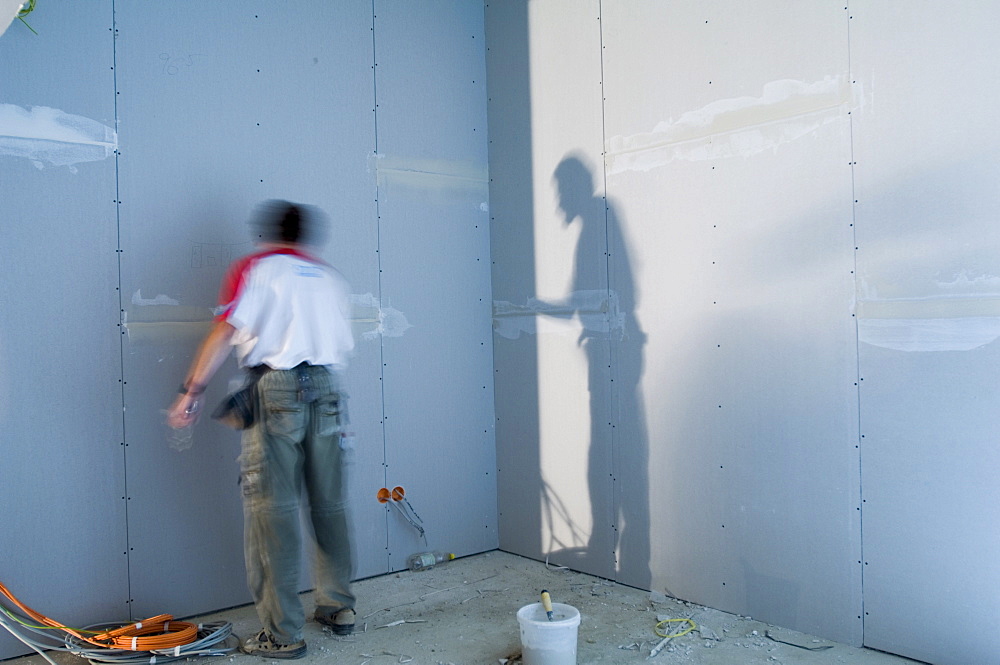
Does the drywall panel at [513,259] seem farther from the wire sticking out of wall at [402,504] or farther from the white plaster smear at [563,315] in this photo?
the wire sticking out of wall at [402,504]

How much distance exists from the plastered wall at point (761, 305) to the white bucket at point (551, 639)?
2.66 feet

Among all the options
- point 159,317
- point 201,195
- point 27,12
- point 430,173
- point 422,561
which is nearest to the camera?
point 27,12

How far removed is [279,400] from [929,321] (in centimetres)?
200

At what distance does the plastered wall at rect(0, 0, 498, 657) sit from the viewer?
8.58 feet

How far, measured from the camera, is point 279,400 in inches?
98.2

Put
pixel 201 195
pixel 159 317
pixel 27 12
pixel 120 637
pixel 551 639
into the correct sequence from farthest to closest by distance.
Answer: pixel 201 195
pixel 159 317
pixel 27 12
pixel 120 637
pixel 551 639

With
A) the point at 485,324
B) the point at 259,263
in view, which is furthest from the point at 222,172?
the point at 485,324

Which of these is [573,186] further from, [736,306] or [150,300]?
[150,300]

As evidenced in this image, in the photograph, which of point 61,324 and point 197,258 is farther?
point 197,258

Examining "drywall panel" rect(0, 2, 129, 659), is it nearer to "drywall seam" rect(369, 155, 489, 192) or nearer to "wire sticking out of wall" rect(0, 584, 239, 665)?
"wire sticking out of wall" rect(0, 584, 239, 665)

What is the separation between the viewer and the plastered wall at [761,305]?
2203mm

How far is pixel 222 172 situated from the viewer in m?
2.99

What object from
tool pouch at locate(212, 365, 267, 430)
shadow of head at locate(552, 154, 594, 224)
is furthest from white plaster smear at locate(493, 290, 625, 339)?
tool pouch at locate(212, 365, 267, 430)

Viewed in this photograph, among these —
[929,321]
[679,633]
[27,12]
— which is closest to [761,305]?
[929,321]
